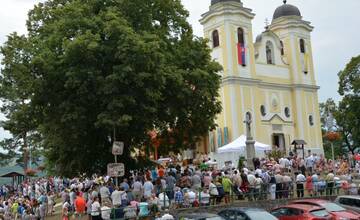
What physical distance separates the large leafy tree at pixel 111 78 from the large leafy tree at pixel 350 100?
38.3 metres

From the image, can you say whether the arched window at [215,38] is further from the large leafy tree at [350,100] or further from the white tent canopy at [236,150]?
the large leafy tree at [350,100]

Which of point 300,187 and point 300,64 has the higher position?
point 300,64

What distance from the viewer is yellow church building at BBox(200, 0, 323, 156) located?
5266 centimetres

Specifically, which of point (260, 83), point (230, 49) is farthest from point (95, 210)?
point (260, 83)

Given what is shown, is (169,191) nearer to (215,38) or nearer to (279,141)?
(215,38)

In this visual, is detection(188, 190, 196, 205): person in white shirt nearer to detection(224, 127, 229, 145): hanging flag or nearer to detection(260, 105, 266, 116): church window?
detection(224, 127, 229, 145): hanging flag

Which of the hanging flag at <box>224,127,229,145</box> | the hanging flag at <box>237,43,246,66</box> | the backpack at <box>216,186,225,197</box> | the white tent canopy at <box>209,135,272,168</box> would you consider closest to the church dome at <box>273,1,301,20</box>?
the hanging flag at <box>237,43,246,66</box>

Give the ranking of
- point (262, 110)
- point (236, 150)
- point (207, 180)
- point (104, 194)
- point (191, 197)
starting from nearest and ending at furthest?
point (104, 194), point (191, 197), point (207, 180), point (236, 150), point (262, 110)

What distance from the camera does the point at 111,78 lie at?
22547 mm

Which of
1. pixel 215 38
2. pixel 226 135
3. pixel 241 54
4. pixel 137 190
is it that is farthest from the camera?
pixel 215 38

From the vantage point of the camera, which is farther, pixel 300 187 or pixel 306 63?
pixel 306 63

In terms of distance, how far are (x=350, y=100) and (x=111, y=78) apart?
152 ft

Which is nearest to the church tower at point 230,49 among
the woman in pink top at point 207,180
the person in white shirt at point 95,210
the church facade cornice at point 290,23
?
the church facade cornice at point 290,23

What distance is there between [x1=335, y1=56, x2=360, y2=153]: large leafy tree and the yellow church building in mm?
4773
